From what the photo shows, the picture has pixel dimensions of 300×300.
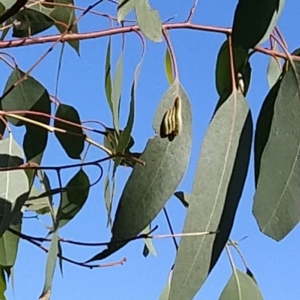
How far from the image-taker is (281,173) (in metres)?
0.82

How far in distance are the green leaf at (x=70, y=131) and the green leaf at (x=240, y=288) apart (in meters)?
0.26

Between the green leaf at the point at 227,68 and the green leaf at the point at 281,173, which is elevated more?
the green leaf at the point at 227,68

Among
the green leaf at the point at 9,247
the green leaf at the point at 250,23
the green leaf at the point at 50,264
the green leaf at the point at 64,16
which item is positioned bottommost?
the green leaf at the point at 50,264

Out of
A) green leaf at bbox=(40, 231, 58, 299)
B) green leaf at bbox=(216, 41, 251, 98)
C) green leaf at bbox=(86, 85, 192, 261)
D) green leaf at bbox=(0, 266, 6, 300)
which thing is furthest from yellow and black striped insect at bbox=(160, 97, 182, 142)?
green leaf at bbox=(0, 266, 6, 300)

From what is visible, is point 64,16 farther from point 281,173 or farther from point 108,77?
point 281,173

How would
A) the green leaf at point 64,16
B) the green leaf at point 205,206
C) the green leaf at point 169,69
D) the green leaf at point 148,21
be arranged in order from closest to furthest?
the green leaf at point 205,206
the green leaf at point 148,21
the green leaf at point 169,69
the green leaf at point 64,16

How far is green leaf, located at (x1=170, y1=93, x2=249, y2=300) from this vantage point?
0.78 m

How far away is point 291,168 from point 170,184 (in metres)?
0.13

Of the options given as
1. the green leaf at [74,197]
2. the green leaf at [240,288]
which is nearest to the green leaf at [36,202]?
the green leaf at [74,197]

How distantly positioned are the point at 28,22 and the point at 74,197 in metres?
0.24

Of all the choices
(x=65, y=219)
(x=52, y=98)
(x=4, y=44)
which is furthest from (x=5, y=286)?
(x=4, y=44)

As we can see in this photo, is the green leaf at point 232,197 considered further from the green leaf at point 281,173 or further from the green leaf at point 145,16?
the green leaf at point 145,16

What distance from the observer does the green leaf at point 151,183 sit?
81cm

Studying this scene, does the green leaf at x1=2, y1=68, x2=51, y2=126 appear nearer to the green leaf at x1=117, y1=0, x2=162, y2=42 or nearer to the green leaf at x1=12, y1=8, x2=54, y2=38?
the green leaf at x1=12, y1=8, x2=54, y2=38
